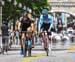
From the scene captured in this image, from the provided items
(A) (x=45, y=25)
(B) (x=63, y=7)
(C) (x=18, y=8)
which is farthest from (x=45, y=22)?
(B) (x=63, y=7)

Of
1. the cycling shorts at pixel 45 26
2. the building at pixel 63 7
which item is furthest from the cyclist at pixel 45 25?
the building at pixel 63 7

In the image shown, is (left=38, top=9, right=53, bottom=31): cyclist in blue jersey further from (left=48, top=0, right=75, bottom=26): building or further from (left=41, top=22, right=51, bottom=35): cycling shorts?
(left=48, top=0, right=75, bottom=26): building

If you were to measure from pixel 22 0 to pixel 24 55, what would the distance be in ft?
117


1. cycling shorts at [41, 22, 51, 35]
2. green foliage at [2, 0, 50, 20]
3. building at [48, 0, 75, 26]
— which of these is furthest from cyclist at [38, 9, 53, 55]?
building at [48, 0, 75, 26]

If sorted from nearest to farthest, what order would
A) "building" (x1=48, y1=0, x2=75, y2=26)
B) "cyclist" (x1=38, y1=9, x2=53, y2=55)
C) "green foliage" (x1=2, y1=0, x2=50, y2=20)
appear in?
"cyclist" (x1=38, y1=9, x2=53, y2=55) < "green foliage" (x1=2, y1=0, x2=50, y2=20) < "building" (x1=48, y1=0, x2=75, y2=26)

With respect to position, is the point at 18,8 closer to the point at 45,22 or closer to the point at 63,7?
the point at 45,22

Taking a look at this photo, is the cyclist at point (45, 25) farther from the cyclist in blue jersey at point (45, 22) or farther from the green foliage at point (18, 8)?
the green foliage at point (18, 8)

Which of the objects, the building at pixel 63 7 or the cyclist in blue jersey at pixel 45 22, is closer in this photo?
the cyclist in blue jersey at pixel 45 22

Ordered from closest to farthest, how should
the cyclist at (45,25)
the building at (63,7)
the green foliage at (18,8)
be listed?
the cyclist at (45,25), the green foliage at (18,8), the building at (63,7)

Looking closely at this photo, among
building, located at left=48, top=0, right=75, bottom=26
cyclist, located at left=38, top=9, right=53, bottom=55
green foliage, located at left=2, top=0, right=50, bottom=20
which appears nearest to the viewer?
cyclist, located at left=38, top=9, right=53, bottom=55

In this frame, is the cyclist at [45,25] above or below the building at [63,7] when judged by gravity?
below

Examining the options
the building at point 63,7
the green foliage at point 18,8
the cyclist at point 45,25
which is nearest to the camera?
the cyclist at point 45,25

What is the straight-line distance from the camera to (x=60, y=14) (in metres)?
90.1

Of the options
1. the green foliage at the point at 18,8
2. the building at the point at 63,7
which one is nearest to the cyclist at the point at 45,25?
the green foliage at the point at 18,8
